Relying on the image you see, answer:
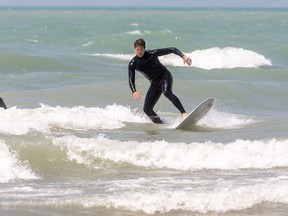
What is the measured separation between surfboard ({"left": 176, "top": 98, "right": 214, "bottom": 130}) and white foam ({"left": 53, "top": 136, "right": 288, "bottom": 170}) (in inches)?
54.9

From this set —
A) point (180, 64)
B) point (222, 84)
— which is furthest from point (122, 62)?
point (222, 84)

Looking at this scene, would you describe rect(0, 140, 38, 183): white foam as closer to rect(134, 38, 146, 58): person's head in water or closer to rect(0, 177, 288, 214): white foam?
rect(0, 177, 288, 214): white foam

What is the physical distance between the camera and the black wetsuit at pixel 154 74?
36.1 ft

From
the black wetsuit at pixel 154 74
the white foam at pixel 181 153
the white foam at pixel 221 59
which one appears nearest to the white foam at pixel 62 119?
the black wetsuit at pixel 154 74

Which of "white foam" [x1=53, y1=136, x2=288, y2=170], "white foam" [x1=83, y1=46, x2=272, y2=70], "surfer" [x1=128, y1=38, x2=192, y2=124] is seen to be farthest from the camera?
"white foam" [x1=83, y1=46, x2=272, y2=70]

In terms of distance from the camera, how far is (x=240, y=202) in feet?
22.5

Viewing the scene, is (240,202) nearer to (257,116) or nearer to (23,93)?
(257,116)

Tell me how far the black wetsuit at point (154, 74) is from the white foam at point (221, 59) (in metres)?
17.3

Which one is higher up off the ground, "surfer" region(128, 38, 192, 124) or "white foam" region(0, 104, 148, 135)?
"surfer" region(128, 38, 192, 124)

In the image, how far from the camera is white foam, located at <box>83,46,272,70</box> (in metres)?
29.8

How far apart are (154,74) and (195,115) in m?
0.92

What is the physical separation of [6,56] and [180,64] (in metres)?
7.04

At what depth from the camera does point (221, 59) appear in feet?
102

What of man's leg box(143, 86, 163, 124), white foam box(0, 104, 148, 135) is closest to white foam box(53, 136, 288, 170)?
white foam box(0, 104, 148, 135)
